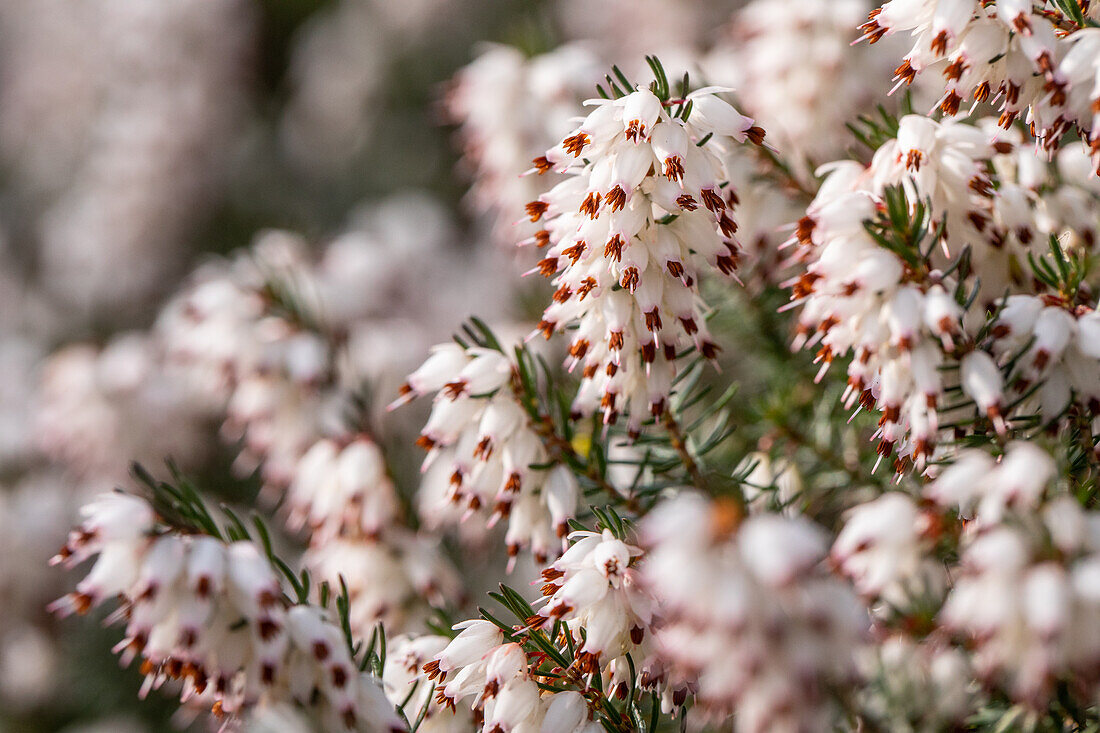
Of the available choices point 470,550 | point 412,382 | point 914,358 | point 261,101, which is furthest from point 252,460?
point 261,101

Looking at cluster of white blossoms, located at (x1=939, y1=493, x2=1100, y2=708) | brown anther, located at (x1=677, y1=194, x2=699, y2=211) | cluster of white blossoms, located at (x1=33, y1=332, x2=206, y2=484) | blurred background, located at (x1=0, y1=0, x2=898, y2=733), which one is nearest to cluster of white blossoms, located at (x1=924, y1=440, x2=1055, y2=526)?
cluster of white blossoms, located at (x1=939, y1=493, x2=1100, y2=708)

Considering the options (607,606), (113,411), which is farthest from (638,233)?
(113,411)

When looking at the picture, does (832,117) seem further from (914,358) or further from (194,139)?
(194,139)

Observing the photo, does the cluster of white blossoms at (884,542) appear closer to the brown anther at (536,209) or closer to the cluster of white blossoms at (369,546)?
the brown anther at (536,209)

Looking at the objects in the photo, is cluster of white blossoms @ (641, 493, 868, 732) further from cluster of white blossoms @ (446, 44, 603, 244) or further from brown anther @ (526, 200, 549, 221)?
cluster of white blossoms @ (446, 44, 603, 244)

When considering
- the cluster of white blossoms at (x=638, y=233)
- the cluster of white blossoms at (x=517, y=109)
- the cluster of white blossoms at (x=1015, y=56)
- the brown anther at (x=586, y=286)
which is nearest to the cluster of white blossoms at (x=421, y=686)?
Answer: the cluster of white blossoms at (x=638, y=233)
